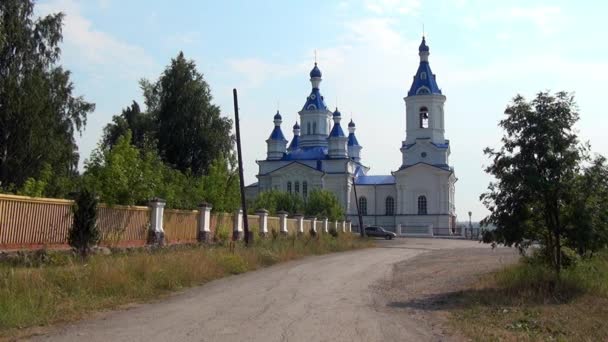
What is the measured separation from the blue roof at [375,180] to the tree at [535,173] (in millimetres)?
63808

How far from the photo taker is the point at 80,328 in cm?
916

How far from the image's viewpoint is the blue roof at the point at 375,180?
7876 cm

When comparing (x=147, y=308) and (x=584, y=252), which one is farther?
(x=584, y=252)

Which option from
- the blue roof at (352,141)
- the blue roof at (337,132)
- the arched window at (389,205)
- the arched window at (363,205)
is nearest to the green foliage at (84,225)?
the blue roof at (337,132)

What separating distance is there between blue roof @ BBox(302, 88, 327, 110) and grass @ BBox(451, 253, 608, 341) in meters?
66.9

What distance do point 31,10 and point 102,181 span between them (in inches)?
597

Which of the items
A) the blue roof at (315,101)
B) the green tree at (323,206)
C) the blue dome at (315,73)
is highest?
the blue dome at (315,73)

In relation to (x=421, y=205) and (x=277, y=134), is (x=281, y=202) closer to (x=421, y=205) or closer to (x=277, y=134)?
(x=421, y=205)

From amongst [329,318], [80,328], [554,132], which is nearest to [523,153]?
[554,132]

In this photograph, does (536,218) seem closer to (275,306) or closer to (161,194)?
(275,306)

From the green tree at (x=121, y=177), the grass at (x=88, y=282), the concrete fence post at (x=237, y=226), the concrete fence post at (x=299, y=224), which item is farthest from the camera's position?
the concrete fence post at (x=299, y=224)

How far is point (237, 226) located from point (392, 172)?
48.9 metres

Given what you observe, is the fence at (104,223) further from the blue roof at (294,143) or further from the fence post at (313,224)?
the blue roof at (294,143)

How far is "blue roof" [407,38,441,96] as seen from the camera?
7356cm
